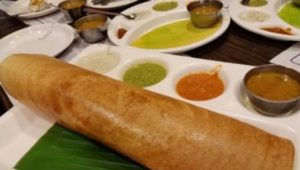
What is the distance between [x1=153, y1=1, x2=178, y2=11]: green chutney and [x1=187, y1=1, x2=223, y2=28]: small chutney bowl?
235 millimetres

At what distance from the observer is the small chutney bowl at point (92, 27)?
201 centimetres

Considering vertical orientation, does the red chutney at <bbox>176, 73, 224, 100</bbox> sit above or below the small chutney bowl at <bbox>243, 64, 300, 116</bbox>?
below

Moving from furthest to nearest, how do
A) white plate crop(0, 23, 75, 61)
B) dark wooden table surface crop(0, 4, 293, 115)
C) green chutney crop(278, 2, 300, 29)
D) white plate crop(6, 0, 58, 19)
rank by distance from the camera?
white plate crop(6, 0, 58, 19), white plate crop(0, 23, 75, 61), green chutney crop(278, 2, 300, 29), dark wooden table surface crop(0, 4, 293, 115)

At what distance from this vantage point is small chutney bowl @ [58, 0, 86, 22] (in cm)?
234

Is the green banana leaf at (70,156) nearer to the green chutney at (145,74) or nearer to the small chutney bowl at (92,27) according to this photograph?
the green chutney at (145,74)

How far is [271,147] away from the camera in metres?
1.01

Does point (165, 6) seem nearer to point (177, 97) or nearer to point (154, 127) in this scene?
point (177, 97)

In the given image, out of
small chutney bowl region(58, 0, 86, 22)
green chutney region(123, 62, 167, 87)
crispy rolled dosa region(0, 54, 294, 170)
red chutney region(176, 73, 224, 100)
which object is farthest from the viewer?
small chutney bowl region(58, 0, 86, 22)

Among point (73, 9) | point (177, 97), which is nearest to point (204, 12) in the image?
point (177, 97)

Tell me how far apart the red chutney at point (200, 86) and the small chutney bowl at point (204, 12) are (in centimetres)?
54

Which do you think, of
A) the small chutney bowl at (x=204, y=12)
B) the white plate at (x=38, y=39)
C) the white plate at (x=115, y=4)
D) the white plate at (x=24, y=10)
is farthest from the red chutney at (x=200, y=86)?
the white plate at (x=24, y=10)

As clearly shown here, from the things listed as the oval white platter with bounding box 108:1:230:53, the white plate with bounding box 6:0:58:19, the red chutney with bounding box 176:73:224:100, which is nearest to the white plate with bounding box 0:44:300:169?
the red chutney with bounding box 176:73:224:100

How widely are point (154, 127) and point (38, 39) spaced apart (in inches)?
61.6

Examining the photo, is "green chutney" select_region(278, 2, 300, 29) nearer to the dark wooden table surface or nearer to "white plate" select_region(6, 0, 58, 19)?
the dark wooden table surface
